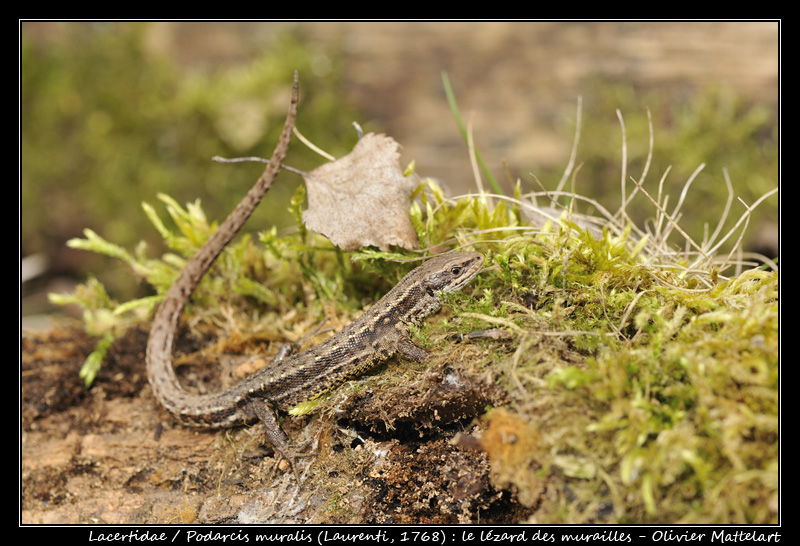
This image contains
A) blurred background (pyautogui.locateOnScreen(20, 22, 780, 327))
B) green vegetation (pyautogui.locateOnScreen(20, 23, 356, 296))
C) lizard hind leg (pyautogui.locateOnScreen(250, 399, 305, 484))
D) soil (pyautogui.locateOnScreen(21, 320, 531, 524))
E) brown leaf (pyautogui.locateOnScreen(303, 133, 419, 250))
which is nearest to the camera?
soil (pyautogui.locateOnScreen(21, 320, 531, 524))

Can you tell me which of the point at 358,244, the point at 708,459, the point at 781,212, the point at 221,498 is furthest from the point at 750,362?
the point at 221,498

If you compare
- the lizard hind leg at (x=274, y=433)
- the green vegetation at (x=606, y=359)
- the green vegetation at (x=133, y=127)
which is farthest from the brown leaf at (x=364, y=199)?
the green vegetation at (x=133, y=127)

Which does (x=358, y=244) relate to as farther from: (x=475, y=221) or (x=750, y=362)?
(x=750, y=362)

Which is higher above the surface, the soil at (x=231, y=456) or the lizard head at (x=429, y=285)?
the lizard head at (x=429, y=285)

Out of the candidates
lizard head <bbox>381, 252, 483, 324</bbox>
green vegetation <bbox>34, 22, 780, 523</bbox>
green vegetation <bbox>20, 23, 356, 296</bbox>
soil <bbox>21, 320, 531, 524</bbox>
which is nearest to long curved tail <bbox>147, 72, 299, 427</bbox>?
soil <bbox>21, 320, 531, 524</bbox>

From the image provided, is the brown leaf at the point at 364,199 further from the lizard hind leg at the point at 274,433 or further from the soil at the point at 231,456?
the lizard hind leg at the point at 274,433

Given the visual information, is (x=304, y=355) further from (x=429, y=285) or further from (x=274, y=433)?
(x=429, y=285)

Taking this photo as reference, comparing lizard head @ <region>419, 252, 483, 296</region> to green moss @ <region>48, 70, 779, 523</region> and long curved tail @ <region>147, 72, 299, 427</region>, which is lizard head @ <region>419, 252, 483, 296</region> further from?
long curved tail @ <region>147, 72, 299, 427</region>

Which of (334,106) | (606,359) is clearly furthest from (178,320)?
(334,106)
